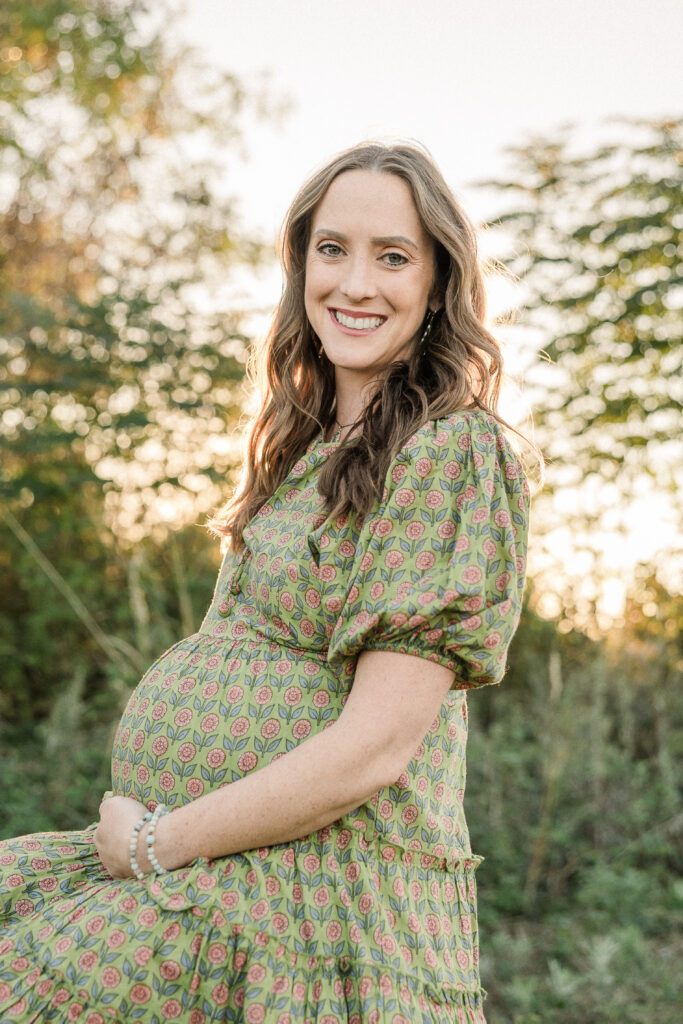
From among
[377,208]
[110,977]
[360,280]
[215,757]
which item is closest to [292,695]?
[215,757]

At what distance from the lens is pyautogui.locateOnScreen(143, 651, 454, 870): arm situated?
5.18ft

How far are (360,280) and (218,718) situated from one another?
822 millimetres

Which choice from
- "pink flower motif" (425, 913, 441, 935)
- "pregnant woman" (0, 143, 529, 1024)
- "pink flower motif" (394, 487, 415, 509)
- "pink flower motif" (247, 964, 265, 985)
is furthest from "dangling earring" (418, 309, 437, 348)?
"pink flower motif" (247, 964, 265, 985)

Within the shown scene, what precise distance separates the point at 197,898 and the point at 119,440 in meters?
3.44

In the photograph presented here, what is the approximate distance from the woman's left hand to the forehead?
1.09 meters

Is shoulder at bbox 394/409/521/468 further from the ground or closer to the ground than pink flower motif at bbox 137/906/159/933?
further from the ground

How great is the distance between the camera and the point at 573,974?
133 inches

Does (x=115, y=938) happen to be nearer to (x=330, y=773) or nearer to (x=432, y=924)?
(x=330, y=773)

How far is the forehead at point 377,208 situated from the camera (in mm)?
1915

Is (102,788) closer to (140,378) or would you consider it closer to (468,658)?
(140,378)

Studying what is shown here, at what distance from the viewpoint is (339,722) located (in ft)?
5.25

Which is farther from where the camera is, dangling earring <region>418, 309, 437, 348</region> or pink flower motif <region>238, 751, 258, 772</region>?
dangling earring <region>418, 309, 437, 348</region>

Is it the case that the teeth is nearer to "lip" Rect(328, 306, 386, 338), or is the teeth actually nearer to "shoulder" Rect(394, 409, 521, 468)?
"lip" Rect(328, 306, 386, 338)

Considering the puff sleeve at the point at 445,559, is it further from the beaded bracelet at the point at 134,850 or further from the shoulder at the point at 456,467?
the beaded bracelet at the point at 134,850
